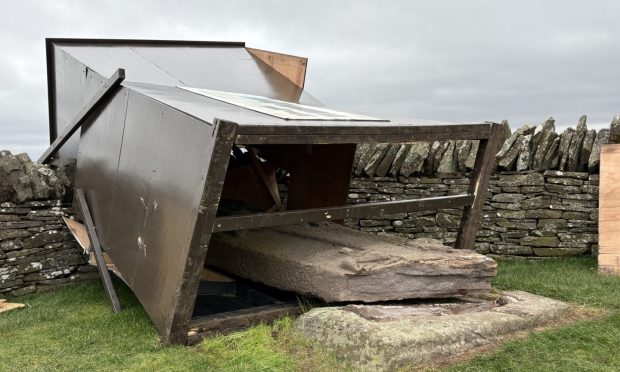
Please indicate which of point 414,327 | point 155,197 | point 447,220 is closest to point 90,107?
point 155,197

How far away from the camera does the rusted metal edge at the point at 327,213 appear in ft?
13.6

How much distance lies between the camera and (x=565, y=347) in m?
3.87

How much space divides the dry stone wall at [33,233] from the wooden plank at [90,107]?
0.31 metres

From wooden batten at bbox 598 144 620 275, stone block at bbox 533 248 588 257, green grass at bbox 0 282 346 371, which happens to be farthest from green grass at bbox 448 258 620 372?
stone block at bbox 533 248 588 257

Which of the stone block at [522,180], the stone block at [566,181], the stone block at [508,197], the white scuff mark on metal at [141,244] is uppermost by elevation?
the stone block at [566,181]

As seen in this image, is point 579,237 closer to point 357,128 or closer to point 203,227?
point 357,128

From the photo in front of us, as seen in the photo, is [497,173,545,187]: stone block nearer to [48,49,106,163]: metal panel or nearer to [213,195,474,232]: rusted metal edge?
[213,195,474,232]: rusted metal edge

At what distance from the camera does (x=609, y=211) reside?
6.73m

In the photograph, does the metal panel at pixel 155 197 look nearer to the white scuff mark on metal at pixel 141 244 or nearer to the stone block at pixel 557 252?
the white scuff mark on metal at pixel 141 244

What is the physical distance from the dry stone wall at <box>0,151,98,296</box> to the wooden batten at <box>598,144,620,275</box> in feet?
19.9

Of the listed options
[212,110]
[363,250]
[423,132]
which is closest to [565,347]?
[363,250]

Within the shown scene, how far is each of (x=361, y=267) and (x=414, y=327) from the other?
65 cm

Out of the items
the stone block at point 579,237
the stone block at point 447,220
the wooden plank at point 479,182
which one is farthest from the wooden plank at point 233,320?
the stone block at point 579,237

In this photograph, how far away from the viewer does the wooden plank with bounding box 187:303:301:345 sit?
13.9 feet
